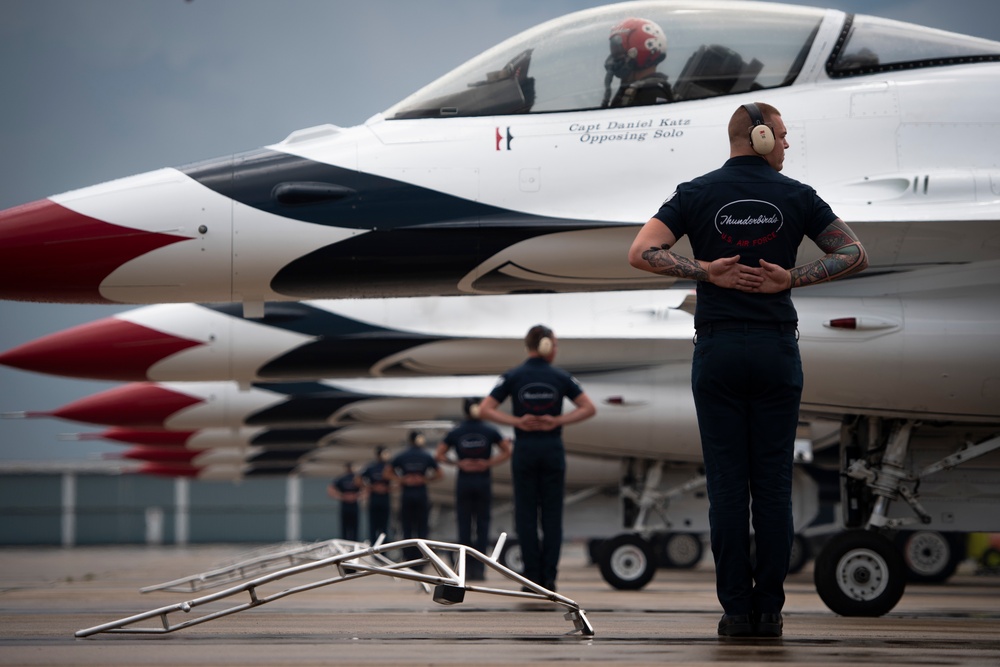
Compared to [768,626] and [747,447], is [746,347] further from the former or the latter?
[768,626]

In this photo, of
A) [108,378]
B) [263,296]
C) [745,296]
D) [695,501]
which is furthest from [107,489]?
[745,296]

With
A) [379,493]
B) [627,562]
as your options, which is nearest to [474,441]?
[627,562]

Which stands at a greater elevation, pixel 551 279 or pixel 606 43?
pixel 606 43

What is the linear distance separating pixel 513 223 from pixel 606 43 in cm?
107

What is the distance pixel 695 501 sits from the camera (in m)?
10.9

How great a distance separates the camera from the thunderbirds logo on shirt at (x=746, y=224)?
152 inches

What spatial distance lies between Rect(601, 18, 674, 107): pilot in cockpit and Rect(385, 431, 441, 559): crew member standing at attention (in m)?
8.96

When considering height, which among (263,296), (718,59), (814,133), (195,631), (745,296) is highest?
(718,59)

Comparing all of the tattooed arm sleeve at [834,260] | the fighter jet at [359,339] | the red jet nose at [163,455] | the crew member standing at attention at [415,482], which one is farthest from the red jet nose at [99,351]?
the red jet nose at [163,455]

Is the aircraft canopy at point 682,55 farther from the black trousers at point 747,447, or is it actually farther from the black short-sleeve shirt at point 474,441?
the black short-sleeve shirt at point 474,441

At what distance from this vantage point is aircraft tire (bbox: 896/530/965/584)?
1164 cm

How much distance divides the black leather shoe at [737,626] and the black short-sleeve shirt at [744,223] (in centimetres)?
92

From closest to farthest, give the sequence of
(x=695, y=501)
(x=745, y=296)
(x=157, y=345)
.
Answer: (x=745, y=296), (x=695, y=501), (x=157, y=345)

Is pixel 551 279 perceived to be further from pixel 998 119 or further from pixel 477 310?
pixel 477 310
